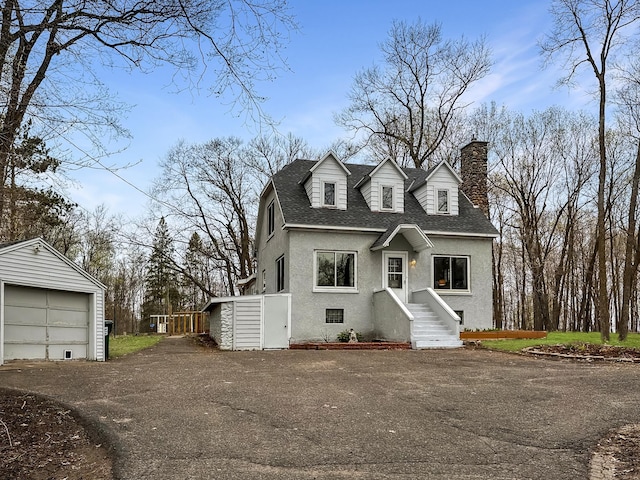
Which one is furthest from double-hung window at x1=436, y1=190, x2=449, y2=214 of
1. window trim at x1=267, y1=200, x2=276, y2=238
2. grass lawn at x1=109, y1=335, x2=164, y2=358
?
grass lawn at x1=109, y1=335, x2=164, y2=358

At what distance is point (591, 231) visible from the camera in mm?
33688

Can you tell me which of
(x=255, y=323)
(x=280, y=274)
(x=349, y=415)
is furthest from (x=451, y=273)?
(x=349, y=415)

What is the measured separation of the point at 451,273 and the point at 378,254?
2.96 m

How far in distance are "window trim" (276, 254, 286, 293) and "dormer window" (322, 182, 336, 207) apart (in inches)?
103

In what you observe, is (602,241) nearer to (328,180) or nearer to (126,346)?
(328,180)

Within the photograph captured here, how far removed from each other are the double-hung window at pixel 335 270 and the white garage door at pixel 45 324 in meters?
7.48

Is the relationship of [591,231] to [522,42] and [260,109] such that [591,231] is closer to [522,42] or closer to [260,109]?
[522,42]

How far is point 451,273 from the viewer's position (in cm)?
1988

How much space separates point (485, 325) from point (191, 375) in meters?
12.7

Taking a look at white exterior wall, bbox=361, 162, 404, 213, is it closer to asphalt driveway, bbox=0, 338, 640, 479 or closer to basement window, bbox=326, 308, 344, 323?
basement window, bbox=326, 308, 344, 323

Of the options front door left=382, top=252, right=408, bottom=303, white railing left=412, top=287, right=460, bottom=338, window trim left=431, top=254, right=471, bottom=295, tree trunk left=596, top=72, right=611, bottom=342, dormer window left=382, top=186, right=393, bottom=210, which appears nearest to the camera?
tree trunk left=596, top=72, right=611, bottom=342

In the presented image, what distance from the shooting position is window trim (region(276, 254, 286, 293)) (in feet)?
64.0

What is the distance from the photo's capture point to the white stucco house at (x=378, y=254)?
1809cm

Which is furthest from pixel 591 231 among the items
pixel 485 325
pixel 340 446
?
pixel 340 446
